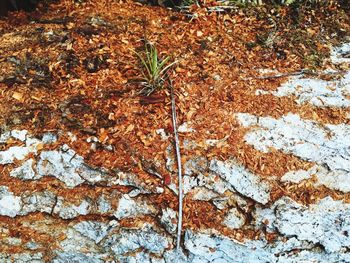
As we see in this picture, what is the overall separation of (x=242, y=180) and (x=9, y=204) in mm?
1399

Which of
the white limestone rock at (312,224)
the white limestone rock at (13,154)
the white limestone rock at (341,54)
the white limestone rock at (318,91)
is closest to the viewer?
the white limestone rock at (312,224)

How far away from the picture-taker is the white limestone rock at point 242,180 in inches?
86.8

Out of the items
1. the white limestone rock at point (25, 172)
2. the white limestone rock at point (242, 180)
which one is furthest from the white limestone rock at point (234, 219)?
the white limestone rock at point (25, 172)

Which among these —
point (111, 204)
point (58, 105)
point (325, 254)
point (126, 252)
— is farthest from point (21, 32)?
point (325, 254)

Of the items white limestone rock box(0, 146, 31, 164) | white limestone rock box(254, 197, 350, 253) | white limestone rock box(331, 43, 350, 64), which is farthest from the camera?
white limestone rock box(331, 43, 350, 64)

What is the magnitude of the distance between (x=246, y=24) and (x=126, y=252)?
6.30ft

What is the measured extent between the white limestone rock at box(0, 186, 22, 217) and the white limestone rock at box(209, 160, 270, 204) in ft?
3.85

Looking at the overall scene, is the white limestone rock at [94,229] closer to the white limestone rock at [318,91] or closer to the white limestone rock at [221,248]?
the white limestone rock at [221,248]

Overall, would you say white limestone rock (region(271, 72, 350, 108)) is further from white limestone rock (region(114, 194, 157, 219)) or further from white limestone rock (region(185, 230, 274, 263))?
white limestone rock (region(114, 194, 157, 219))

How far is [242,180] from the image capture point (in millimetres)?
2217

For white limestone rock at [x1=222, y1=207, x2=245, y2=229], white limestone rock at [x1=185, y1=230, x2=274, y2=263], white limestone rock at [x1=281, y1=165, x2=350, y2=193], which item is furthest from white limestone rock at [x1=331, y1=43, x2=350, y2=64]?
white limestone rock at [x1=185, y1=230, x2=274, y2=263]

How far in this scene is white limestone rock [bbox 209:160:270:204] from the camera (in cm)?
221

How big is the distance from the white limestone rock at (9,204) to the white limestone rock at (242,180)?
1.17m

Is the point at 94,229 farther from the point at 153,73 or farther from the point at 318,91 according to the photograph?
the point at 318,91
